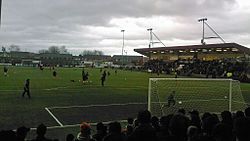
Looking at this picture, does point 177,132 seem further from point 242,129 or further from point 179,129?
point 242,129

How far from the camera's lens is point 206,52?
3423 inches

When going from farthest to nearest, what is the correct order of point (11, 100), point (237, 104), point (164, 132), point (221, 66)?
1. point (221, 66)
2. point (11, 100)
3. point (237, 104)
4. point (164, 132)

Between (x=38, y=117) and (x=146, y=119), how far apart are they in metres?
12.5

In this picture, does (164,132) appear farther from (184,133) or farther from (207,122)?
(207,122)

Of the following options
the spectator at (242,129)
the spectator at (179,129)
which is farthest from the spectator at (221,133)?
the spectator at (179,129)

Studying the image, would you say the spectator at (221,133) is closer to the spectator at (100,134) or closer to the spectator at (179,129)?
the spectator at (179,129)

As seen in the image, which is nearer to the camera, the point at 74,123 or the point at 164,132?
the point at 164,132

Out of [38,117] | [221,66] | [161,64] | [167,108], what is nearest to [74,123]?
[38,117]

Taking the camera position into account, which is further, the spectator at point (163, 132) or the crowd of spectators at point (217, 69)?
the crowd of spectators at point (217, 69)

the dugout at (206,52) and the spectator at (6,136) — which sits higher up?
the dugout at (206,52)

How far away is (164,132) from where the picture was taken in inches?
283

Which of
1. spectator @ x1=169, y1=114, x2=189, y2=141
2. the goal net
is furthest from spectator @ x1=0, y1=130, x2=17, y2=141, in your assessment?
the goal net

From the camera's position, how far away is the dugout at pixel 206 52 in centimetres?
7056

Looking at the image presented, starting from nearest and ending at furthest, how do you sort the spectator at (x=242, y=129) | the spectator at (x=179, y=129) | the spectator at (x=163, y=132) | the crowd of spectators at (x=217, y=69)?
the spectator at (x=242, y=129) → the spectator at (x=163, y=132) → the spectator at (x=179, y=129) → the crowd of spectators at (x=217, y=69)
